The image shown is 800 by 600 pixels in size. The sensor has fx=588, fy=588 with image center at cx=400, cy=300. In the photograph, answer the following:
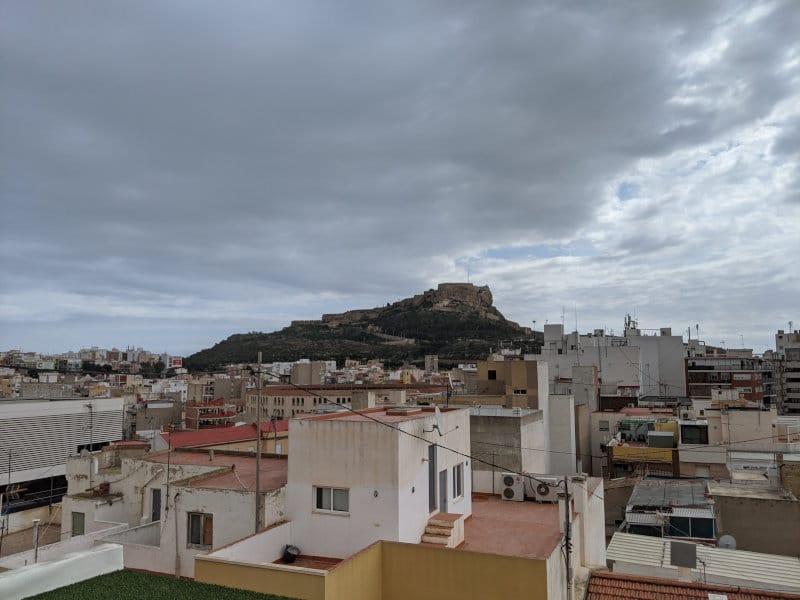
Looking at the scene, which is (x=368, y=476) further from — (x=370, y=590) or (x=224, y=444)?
(x=224, y=444)

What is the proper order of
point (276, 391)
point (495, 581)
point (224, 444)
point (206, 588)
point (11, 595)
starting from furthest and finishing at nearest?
1. point (276, 391)
2. point (224, 444)
3. point (495, 581)
4. point (206, 588)
5. point (11, 595)

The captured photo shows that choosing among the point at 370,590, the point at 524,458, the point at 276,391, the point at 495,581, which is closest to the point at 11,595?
the point at 370,590

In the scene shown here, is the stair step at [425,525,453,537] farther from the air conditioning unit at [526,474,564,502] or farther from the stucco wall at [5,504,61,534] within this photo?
the stucco wall at [5,504,61,534]

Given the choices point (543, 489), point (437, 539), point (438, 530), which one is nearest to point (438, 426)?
point (438, 530)

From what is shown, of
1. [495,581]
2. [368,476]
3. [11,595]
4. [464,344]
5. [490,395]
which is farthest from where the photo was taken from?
[464,344]

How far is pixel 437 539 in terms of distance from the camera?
518 inches

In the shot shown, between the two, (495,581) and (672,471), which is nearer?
(495,581)

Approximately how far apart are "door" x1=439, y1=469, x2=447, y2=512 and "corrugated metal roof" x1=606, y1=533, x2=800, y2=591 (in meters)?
5.20

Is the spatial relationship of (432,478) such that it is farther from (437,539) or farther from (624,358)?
(624,358)

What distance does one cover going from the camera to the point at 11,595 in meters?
8.48

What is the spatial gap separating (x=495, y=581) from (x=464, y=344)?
188 metres

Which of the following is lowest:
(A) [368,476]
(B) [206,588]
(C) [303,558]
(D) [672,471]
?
(D) [672,471]

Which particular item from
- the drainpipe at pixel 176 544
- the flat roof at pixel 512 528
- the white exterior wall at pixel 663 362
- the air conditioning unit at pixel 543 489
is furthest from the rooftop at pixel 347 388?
the drainpipe at pixel 176 544

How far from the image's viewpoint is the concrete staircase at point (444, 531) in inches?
519
